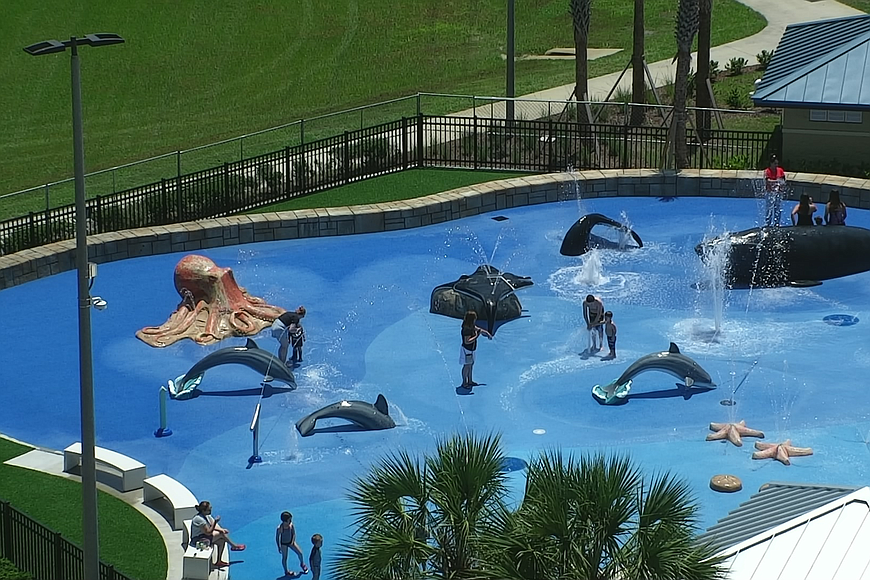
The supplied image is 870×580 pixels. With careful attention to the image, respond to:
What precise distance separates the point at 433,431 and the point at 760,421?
17.1 feet

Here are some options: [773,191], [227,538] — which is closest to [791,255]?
[773,191]

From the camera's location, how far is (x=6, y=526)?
17.5m

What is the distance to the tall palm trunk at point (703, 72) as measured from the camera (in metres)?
39.9

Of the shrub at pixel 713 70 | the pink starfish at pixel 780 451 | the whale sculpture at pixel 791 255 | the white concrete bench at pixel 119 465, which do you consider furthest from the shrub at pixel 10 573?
the shrub at pixel 713 70

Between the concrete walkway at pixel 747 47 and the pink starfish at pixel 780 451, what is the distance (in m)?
19.1

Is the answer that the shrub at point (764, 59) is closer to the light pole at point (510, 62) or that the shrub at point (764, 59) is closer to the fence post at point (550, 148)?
the light pole at point (510, 62)

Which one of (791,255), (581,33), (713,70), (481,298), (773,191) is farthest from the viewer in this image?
(713,70)

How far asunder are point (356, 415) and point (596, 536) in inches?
426

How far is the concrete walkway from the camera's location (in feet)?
149

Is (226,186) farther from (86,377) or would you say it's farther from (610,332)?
(86,377)

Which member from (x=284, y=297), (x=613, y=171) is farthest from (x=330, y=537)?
(x=613, y=171)

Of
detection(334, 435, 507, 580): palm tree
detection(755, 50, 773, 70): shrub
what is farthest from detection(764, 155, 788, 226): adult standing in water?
detection(334, 435, 507, 580): palm tree

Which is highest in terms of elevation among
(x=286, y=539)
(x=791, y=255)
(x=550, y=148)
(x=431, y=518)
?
(x=550, y=148)

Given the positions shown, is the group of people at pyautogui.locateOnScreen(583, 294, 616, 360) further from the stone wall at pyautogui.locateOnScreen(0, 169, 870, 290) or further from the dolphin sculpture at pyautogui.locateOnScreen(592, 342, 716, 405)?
the stone wall at pyautogui.locateOnScreen(0, 169, 870, 290)
